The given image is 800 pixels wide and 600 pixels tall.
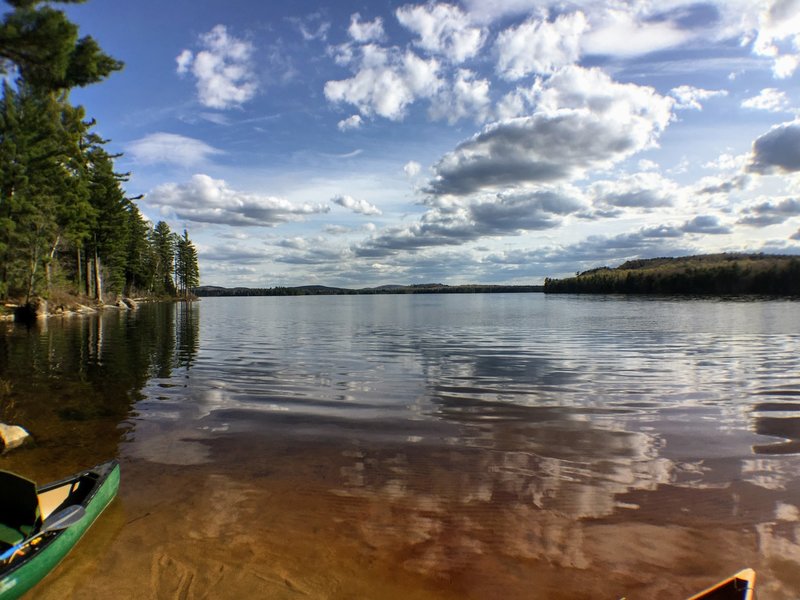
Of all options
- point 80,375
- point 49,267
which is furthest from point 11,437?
point 49,267

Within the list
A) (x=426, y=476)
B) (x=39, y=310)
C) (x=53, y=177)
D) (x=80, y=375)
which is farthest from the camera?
(x=39, y=310)

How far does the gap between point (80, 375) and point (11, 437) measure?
31.9 feet

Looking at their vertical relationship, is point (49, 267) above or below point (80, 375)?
above

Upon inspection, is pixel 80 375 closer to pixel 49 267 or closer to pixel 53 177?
pixel 53 177

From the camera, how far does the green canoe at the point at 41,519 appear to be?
4938mm

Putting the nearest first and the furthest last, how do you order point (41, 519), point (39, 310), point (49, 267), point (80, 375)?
1. point (41, 519)
2. point (80, 375)
3. point (39, 310)
4. point (49, 267)

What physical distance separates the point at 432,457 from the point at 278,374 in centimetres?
1095

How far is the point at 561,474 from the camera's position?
8695mm

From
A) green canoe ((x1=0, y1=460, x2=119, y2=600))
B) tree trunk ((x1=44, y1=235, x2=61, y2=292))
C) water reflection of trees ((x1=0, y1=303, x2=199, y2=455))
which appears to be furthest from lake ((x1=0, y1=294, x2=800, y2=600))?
tree trunk ((x1=44, y1=235, x2=61, y2=292))

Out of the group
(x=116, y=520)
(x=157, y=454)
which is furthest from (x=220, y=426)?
(x=116, y=520)

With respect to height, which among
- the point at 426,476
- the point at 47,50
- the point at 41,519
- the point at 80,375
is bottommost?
the point at 426,476

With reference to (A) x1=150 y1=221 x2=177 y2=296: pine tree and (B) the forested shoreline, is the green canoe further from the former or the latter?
(A) x1=150 y1=221 x2=177 y2=296: pine tree

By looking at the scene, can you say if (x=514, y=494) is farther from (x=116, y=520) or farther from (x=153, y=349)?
(x=153, y=349)

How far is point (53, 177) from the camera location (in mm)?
38875
